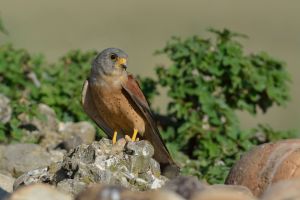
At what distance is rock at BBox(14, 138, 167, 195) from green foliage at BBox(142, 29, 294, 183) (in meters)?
3.23

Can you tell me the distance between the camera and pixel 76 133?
12.3 meters

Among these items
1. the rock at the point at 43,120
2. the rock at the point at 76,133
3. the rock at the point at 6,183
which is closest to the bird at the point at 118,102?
the rock at the point at 6,183

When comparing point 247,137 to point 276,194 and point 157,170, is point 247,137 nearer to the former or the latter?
point 157,170

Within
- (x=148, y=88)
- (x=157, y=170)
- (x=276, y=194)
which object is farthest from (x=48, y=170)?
(x=148, y=88)

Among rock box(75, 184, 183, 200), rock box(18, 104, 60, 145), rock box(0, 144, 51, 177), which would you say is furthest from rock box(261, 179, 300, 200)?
rock box(18, 104, 60, 145)

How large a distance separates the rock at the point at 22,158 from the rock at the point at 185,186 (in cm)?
349

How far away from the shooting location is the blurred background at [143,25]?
77.8ft

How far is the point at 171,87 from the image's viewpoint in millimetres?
13141

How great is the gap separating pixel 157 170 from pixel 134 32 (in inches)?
678

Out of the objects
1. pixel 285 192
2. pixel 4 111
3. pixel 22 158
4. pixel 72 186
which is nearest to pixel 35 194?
pixel 72 186

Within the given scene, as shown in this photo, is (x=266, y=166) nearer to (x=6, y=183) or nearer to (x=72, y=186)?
(x=72, y=186)

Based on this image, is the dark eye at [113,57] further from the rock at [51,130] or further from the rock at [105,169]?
the rock at [51,130]

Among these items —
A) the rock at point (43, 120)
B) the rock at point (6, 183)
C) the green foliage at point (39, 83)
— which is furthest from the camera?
the green foliage at point (39, 83)

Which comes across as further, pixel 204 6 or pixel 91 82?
pixel 204 6
